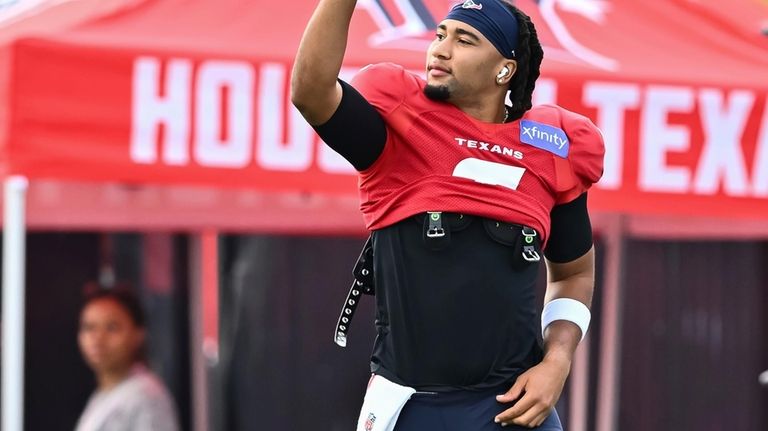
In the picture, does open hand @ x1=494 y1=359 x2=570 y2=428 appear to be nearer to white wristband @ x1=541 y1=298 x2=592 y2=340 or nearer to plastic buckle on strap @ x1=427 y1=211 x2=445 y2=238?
white wristband @ x1=541 y1=298 x2=592 y2=340

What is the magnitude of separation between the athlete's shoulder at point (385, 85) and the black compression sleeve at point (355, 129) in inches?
1.5

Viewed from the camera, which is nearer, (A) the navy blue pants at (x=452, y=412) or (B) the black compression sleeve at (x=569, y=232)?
(A) the navy blue pants at (x=452, y=412)

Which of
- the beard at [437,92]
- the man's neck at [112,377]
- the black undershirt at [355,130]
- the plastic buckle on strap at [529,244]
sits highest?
the beard at [437,92]

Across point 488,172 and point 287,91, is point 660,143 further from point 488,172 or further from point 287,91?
point 488,172

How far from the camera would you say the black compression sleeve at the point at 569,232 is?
2.83 meters

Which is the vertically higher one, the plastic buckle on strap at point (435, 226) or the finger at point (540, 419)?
the plastic buckle on strap at point (435, 226)

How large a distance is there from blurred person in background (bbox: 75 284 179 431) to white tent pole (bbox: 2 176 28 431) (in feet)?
5.32

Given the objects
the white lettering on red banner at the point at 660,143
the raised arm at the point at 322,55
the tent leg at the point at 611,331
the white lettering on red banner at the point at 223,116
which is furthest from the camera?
the tent leg at the point at 611,331

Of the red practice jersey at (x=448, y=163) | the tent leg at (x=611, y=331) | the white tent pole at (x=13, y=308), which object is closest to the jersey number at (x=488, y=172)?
the red practice jersey at (x=448, y=163)

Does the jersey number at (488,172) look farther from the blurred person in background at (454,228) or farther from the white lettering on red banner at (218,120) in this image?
the white lettering on red banner at (218,120)

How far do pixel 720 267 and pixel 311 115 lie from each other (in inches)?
186

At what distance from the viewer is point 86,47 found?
465 cm

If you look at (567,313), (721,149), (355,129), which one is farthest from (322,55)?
(721,149)

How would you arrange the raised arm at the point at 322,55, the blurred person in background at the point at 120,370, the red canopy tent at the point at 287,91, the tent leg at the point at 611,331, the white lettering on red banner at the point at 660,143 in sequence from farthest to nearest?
the tent leg at the point at 611,331 → the blurred person in background at the point at 120,370 → the white lettering on red banner at the point at 660,143 → the red canopy tent at the point at 287,91 → the raised arm at the point at 322,55
